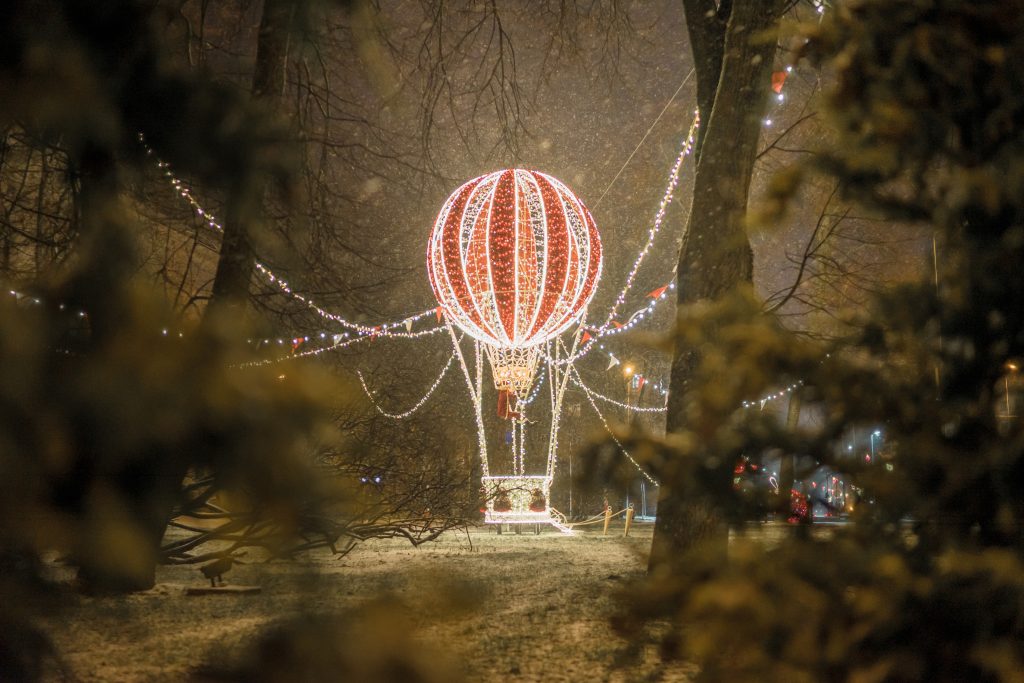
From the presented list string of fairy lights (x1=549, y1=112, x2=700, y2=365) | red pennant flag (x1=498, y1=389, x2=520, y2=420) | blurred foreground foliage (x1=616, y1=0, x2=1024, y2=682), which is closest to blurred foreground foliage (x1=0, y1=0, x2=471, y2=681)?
blurred foreground foliage (x1=616, y1=0, x2=1024, y2=682)

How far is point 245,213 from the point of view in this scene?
80 centimetres

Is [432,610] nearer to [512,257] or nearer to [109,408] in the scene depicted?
[109,408]

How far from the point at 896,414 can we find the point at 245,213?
1215 millimetres

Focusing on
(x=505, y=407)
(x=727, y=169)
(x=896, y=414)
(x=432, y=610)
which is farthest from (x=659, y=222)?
(x=432, y=610)

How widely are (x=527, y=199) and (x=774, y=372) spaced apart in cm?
1339

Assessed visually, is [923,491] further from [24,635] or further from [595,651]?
[595,651]

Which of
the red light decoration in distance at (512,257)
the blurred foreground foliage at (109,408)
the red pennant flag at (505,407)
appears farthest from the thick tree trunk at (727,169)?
the red pennant flag at (505,407)

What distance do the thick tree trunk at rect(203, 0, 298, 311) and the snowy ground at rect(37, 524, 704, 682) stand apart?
26cm

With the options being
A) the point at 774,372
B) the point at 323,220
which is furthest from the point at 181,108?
the point at 323,220

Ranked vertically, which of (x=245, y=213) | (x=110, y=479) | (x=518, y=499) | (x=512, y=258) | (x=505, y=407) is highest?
(x=512, y=258)

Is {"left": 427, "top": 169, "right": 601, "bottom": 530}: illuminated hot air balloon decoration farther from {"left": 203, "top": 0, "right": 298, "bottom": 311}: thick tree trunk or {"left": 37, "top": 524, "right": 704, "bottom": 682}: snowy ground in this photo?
{"left": 203, "top": 0, "right": 298, "bottom": 311}: thick tree trunk

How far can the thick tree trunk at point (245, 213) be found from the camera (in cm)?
81

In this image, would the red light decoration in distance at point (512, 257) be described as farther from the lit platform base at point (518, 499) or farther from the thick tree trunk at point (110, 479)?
the thick tree trunk at point (110, 479)

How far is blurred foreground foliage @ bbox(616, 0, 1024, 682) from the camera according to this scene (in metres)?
1.28
